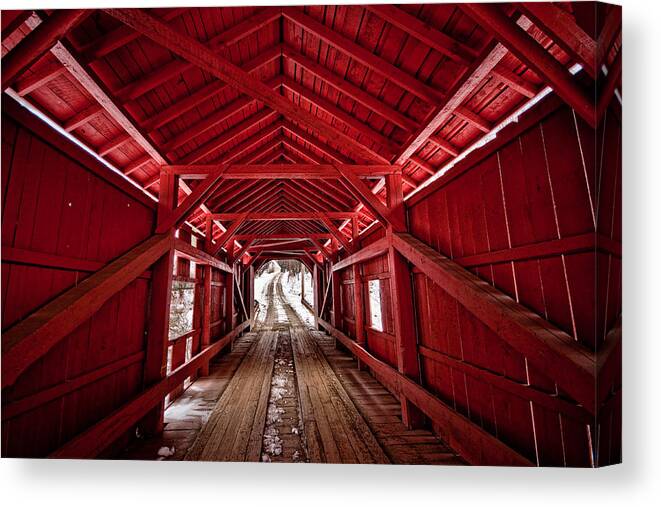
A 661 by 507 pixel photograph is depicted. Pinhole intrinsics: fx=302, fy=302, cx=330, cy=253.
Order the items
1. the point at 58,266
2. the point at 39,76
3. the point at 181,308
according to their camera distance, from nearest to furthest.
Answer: the point at 58,266
the point at 39,76
the point at 181,308

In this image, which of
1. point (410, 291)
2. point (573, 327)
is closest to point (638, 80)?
point (573, 327)

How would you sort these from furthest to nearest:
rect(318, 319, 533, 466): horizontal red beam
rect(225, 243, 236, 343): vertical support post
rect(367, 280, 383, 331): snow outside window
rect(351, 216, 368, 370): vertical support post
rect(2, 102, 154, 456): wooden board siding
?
rect(225, 243, 236, 343): vertical support post, rect(351, 216, 368, 370): vertical support post, rect(367, 280, 383, 331): snow outside window, rect(318, 319, 533, 466): horizontal red beam, rect(2, 102, 154, 456): wooden board siding

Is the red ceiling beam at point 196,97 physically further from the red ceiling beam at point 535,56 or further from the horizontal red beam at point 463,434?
the horizontal red beam at point 463,434

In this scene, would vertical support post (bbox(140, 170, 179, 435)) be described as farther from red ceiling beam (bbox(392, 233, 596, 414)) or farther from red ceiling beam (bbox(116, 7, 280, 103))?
red ceiling beam (bbox(392, 233, 596, 414))

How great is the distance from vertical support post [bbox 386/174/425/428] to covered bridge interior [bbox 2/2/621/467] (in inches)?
1.0

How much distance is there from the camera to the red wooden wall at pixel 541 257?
1.77m

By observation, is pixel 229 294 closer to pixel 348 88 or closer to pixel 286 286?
Answer: pixel 348 88

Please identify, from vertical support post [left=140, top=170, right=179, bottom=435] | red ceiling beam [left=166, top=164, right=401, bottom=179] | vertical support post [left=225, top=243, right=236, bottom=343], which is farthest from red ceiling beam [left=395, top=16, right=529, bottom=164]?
vertical support post [left=225, top=243, right=236, bottom=343]

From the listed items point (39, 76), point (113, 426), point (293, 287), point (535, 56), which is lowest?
point (113, 426)

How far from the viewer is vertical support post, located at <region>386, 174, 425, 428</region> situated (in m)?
3.69

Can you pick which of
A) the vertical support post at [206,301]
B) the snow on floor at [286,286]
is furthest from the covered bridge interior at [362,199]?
the snow on floor at [286,286]

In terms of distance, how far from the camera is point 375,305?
6270mm

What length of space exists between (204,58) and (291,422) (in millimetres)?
3926

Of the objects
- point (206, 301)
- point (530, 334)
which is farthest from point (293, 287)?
point (530, 334)
